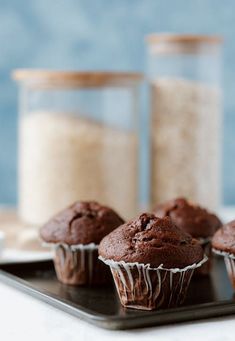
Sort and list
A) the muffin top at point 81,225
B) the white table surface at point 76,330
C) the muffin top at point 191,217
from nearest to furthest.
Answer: the white table surface at point 76,330
the muffin top at point 81,225
the muffin top at point 191,217

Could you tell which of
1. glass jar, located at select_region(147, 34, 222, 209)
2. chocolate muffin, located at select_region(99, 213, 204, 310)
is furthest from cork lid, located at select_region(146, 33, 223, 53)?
chocolate muffin, located at select_region(99, 213, 204, 310)

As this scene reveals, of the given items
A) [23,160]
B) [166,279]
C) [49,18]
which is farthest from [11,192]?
[166,279]

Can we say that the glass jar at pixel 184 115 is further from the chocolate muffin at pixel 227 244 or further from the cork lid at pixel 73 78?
the chocolate muffin at pixel 227 244

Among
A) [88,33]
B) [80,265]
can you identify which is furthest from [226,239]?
[88,33]

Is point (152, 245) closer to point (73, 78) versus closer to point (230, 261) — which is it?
point (230, 261)

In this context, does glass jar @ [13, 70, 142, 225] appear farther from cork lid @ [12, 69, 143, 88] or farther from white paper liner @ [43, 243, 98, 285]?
white paper liner @ [43, 243, 98, 285]

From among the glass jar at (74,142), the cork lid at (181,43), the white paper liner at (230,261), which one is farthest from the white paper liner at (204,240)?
the cork lid at (181,43)
